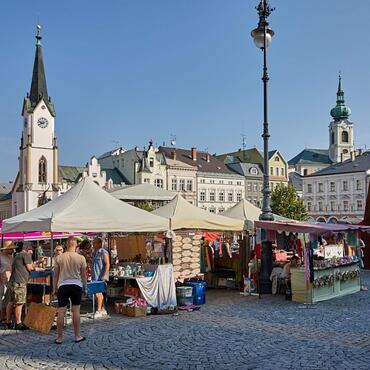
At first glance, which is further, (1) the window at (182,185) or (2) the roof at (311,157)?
(2) the roof at (311,157)

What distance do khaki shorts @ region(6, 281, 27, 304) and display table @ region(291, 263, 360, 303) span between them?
6.37 meters

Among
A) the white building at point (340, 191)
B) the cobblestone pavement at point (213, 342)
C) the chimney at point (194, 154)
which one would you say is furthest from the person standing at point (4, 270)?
the white building at point (340, 191)

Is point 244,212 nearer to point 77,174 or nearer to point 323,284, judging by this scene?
point 323,284

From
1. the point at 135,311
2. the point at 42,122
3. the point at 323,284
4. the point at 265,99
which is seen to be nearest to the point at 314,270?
the point at 323,284

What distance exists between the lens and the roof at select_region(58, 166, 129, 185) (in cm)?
6675

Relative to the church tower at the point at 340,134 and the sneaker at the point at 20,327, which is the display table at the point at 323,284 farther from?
the church tower at the point at 340,134

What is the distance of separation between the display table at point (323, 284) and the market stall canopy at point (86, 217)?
3517 millimetres

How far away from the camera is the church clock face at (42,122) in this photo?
217 feet

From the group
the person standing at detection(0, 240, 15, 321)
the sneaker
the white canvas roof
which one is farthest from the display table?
the person standing at detection(0, 240, 15, 321)

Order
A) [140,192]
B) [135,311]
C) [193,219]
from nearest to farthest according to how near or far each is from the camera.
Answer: [135,311], [193,219], [140,192]

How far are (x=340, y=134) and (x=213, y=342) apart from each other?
330 feet

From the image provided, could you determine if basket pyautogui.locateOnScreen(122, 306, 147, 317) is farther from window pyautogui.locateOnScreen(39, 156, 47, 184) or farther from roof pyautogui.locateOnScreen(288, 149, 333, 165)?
roof pyautogui.locateOnScreen(288, 149, 333, 165)

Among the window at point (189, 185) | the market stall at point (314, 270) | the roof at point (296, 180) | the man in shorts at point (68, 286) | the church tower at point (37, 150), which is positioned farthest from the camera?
the roof at point (296, 180)

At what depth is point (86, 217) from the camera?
1062 cm
